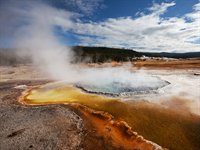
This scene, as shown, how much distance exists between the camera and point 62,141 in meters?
8.30

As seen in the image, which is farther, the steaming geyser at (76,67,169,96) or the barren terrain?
the steaming geyser at (76,67,169,96)

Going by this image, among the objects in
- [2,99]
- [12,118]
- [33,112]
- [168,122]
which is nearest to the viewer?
[168,122]

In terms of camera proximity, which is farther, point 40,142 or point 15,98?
point 15,98

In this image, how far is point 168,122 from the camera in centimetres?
1002

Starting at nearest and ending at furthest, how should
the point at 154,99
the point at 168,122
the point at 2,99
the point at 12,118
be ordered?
the point at 168,122
the point at 12,118
the point at 154,99
the point at 2,99

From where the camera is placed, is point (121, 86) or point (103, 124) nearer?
point (103, 124)

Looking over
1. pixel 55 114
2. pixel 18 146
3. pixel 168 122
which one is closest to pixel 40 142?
pixel 18 146

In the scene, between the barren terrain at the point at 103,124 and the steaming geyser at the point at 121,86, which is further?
the steaming geyser at the point at 121,86

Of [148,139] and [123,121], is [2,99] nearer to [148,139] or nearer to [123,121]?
[123,121]

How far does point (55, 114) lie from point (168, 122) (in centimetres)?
556

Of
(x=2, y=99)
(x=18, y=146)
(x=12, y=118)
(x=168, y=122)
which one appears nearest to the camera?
(x=18, y=146)

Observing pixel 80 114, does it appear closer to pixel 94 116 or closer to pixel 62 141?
pixel 94 116

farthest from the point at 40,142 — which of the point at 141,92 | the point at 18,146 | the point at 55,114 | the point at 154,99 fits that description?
the point at 141,92

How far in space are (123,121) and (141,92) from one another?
540 centimetres
